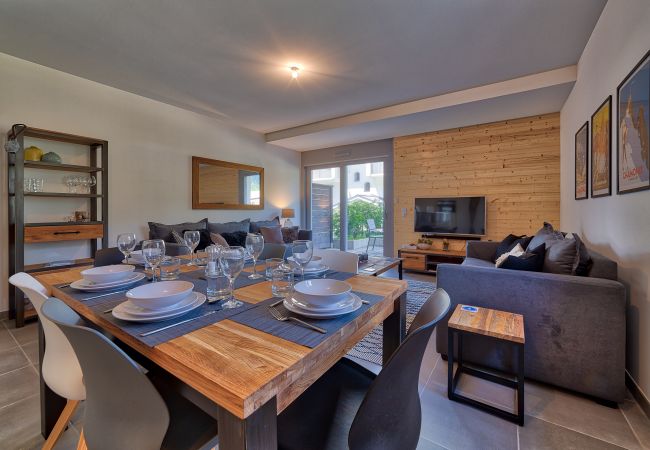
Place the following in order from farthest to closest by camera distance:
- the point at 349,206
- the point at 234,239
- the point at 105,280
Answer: the point at 349,206
the point at 234,239
the point at 105,280

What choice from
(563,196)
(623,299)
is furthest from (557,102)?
(623,299)

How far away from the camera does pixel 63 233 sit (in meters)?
2.84

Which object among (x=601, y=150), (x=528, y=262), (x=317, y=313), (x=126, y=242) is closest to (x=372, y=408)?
(x=317, y=313)

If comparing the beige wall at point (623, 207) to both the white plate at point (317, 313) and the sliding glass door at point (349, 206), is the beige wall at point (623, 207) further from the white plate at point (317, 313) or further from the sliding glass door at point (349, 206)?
the sliding glass door at point (349, 206)

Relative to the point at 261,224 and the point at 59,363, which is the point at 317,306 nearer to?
the point at 59,363

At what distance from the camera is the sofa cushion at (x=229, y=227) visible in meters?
4.26

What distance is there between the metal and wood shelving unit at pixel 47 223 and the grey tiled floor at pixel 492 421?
120 cm

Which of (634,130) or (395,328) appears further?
(634,130)

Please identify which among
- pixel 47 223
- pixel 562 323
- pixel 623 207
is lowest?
pixel 562 323

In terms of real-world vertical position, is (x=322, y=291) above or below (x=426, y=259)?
above

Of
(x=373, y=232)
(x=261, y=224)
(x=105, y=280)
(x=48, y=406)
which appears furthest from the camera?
(x=373, y=232)

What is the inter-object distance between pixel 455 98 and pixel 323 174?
3317 millimetres

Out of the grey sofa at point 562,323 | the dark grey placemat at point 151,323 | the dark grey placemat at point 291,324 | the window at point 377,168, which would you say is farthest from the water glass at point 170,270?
the window at point 377,168

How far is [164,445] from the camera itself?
800mm
